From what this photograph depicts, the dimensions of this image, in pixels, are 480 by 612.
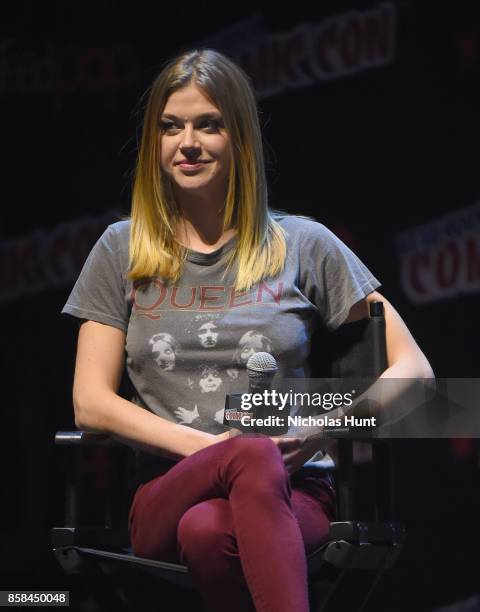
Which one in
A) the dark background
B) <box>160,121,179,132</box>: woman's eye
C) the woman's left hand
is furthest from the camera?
the dark background

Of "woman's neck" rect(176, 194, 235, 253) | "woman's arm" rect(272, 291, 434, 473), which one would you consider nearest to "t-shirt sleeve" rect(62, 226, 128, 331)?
"woman's neck" rect(176, 194, 235, 253)

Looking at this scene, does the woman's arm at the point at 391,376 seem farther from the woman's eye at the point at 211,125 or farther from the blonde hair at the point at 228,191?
the woman's eye at the point at 211,125

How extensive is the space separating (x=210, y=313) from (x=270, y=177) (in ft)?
5.20

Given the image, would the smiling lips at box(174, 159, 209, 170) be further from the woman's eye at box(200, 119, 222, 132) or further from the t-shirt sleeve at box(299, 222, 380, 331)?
the t-shirt sleeve at box(299, 222, 380, 331)

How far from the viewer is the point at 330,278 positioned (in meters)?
2.26

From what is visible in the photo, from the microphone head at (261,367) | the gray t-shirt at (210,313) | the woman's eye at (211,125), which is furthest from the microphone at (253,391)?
the woman's eye at (211,125)

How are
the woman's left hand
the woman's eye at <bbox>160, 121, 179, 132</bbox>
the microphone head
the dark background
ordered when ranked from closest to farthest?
the microphone head
the woman's left hand
the woman's eye at <bbox>160, 121, 179, 132</bbox>
the dark background

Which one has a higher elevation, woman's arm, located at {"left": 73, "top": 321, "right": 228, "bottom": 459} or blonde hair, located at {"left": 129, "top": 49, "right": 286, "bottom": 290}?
blonde hair, located at {"left": 129, "top": 49, "right": 286, "bottom": 290}

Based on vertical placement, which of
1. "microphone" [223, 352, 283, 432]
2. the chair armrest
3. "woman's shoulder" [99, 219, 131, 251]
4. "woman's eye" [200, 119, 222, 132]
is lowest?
the chair armrest

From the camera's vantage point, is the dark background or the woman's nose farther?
the dark background

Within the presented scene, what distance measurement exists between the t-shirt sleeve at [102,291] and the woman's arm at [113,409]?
1.0 inches

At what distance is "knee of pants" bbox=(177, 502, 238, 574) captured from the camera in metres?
1.79

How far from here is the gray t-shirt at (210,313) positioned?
7.04 feet

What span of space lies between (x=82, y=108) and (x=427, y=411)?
210 cm
